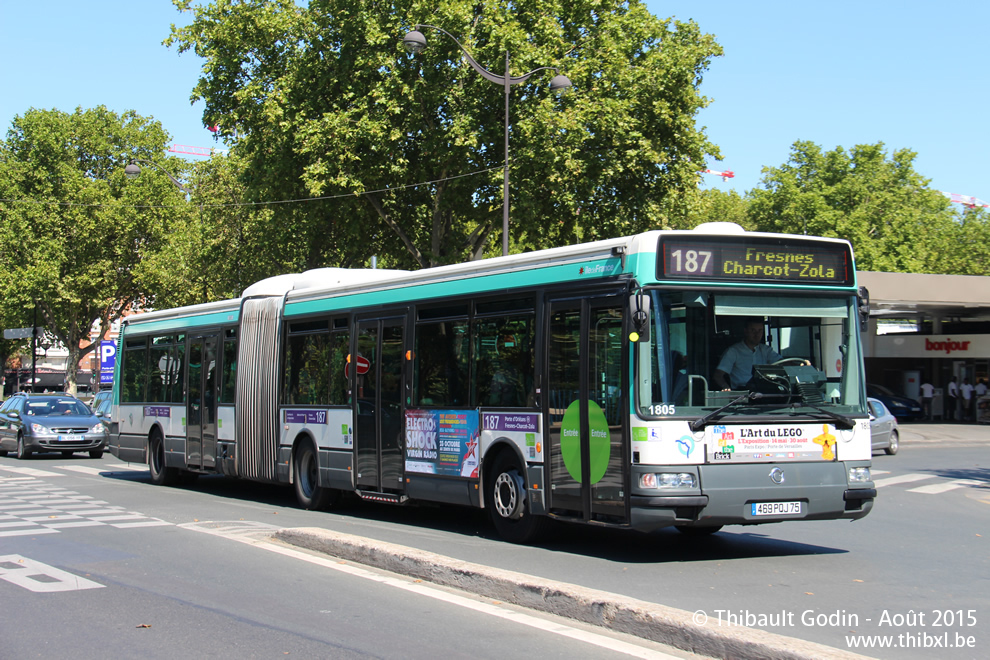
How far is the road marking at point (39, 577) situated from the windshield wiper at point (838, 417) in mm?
6448

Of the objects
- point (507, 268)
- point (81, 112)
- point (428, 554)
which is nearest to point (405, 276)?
point (507, 268)

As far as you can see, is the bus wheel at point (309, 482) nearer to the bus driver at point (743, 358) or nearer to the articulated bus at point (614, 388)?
the articulated bus at point (614, 388)

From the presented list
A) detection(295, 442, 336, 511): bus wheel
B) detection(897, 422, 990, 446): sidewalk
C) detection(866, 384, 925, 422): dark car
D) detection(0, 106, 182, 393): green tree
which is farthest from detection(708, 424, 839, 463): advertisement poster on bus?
detection(0, 106, 182, 393): green tree

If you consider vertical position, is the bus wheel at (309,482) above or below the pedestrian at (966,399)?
below

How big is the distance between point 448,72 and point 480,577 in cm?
2449

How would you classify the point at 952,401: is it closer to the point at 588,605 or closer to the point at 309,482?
the point at 309,482

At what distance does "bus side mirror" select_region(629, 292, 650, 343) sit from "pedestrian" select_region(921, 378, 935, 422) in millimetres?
37713

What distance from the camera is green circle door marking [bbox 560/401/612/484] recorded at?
9.78 metres

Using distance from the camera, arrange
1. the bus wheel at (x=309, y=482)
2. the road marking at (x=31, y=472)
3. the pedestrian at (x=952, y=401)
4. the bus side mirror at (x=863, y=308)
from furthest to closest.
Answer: the pedestrian at (x=952, y=401), the road marking at (x=31, y=472), the bus wheel at (x=309, y=482), the bus side mirror at (x=863, y=308)

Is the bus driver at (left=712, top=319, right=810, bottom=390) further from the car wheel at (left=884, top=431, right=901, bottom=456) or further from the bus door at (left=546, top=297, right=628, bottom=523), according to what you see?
the car wheel at (left=884, top=431, right=901, bottom=456)

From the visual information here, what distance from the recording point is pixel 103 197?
63406 millimetres

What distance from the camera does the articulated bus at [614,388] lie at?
937cm

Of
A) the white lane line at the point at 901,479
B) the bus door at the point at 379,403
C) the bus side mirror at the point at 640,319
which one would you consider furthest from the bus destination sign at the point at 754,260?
the white lane line at the point at 901,479

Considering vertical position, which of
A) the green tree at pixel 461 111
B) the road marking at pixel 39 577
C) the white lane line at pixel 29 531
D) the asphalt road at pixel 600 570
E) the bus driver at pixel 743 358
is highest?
the green tree at pixel 461 111
